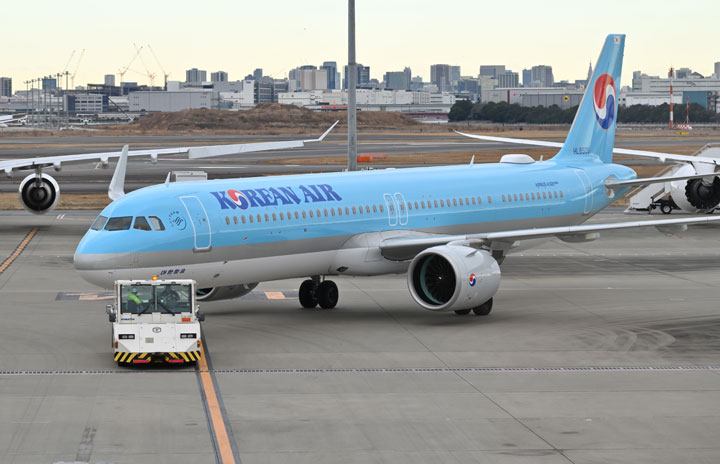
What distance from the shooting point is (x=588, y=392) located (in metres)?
23.0

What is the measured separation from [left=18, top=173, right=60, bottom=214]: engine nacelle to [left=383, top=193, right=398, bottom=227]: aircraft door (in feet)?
87.1

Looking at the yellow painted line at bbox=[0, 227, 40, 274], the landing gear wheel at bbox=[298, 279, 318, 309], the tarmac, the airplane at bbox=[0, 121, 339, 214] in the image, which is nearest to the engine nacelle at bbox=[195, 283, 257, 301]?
the tarmac

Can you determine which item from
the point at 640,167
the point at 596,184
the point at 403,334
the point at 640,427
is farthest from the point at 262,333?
the point at 640,167

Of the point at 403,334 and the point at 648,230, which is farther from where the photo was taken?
the point at 648,230

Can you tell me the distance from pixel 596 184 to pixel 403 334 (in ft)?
45.2

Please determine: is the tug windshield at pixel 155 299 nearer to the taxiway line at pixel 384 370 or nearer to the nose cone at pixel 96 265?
the taxiway line at pixel 384 370

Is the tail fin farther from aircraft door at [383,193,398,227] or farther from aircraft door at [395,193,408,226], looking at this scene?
aircraft door at [383,193,398,227]

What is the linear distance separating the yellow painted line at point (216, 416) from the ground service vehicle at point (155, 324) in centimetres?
71

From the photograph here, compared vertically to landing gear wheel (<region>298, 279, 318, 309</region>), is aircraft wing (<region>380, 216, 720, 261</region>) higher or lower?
higher

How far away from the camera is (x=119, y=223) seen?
2808 centimetres

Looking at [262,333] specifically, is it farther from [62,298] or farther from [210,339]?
[62,298]

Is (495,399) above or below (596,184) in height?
below

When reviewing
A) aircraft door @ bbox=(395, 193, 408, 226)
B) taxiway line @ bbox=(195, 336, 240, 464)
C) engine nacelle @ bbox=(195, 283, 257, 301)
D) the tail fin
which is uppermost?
the tail fin

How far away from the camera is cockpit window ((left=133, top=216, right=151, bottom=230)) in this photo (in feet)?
91.9
